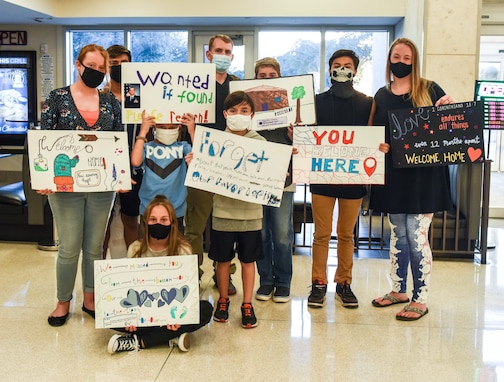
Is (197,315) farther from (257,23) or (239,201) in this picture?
(257,23)

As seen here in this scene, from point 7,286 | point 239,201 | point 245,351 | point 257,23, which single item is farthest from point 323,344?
point 257,23

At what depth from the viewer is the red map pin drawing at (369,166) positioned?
3158 millimetres

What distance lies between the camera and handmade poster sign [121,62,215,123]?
3.04 m

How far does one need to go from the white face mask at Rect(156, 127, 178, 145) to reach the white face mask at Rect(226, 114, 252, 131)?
31 cm

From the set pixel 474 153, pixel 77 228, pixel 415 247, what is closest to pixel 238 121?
pixel 77 228

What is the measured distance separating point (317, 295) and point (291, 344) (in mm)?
596

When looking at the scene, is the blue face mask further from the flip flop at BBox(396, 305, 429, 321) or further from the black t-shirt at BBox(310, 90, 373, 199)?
the flip flop at BBox(396, 305, 429, 321)

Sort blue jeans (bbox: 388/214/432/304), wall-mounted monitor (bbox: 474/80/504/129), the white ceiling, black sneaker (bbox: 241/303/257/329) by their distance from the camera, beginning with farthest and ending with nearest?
the white ceiling → wall-mounted monitor (bbox: 474/80/504/129) → blue jeans (bbox: 388/214/432/304) → black sneaker (bbox: 241/303/257/329)

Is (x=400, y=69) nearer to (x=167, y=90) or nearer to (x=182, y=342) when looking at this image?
(x=167, y=90)

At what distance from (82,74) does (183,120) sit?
575mm

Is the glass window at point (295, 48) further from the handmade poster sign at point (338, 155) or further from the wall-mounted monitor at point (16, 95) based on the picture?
the handmade poster sign at point (338, 155)

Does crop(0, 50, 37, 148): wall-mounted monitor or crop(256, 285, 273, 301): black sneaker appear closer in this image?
crop(256, 285, 273, 301): black sneaker

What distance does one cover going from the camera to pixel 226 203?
3.03 m

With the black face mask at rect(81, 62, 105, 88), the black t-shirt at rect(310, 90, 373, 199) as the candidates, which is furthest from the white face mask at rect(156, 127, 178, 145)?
the black t-shirt at rect(310, 90, 373, 199)
